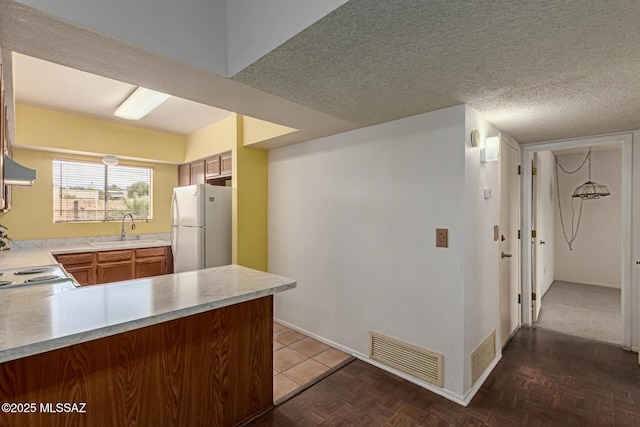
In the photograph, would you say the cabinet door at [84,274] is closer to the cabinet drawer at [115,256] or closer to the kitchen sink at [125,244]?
the cabinet drawer at [115,256]

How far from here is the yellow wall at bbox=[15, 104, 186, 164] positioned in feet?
11.6

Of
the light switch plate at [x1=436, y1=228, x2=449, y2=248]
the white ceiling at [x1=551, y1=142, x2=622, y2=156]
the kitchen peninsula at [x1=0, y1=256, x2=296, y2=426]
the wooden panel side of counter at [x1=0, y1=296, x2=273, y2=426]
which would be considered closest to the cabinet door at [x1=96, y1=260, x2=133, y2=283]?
the kitchen peninsula at [x1=0, y1=256, x2=296, y2=426]

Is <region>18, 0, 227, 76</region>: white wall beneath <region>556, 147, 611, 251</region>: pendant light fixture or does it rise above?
above

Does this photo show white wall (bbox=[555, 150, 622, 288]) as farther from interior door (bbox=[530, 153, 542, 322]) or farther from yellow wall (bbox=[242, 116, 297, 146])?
yellow wall (bbox=[242, 116, 297, 146])

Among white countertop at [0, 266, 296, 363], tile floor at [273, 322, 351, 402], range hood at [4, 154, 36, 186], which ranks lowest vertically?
tile floor at [273, 322, 351, 402]

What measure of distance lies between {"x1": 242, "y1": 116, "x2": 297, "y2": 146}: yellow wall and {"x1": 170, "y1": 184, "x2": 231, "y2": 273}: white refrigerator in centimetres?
69

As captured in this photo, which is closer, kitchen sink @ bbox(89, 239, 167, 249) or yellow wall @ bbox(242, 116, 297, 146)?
yellow wall @ bbox(242, 116, 297, 146)

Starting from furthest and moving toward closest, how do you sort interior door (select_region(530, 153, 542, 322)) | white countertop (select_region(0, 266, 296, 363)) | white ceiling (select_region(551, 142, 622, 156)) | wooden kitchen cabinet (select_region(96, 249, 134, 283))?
white ceiling (select_region(551, 142, 622, 156))
wooden kitchen cabinet (select_region(96, 249, 134, 283))
interior door (select_region(530, 153, 542, 322))
white countertop (select_region(0, 266, 296, 363))

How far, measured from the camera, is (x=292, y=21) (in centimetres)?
129

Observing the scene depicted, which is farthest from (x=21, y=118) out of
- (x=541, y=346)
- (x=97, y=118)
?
(x=541, y=346)

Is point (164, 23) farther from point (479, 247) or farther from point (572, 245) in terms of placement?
point (572, 245)

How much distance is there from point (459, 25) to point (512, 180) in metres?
2.50

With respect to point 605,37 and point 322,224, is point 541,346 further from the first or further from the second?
point 605,37

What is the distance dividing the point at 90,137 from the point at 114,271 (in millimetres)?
1813
